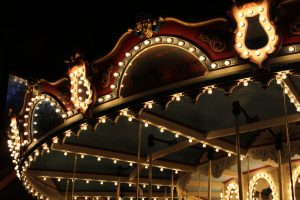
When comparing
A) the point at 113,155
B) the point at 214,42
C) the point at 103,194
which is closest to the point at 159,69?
the point at 214,42

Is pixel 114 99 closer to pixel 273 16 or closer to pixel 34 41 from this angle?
pixel 273 16

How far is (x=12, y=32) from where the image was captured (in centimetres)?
1570

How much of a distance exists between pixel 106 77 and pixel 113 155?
3.60 meters

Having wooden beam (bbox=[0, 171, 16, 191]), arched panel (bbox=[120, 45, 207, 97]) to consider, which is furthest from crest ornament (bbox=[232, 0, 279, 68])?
wooden beam (bbox=[0, 171, 16, 191])

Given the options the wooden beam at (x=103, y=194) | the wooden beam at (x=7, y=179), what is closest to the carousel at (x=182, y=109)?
the wooden beam at (x=103, y=194)

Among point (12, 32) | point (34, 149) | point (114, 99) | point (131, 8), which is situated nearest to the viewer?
point (114, 99)

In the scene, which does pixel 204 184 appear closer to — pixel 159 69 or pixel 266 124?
pixel 266 124

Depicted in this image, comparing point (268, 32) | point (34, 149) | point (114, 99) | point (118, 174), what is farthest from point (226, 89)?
point (118, 174)

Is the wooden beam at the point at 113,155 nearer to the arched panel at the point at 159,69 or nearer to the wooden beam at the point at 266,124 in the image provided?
the wooden beam at the point at 266,124

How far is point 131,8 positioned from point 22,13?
12.0ft

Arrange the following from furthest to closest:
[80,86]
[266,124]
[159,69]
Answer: [266,124]
[80,86]
[159,69]

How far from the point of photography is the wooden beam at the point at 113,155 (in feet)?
29.6

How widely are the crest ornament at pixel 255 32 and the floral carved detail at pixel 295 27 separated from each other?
0.71ft

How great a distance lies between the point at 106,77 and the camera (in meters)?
6.36
